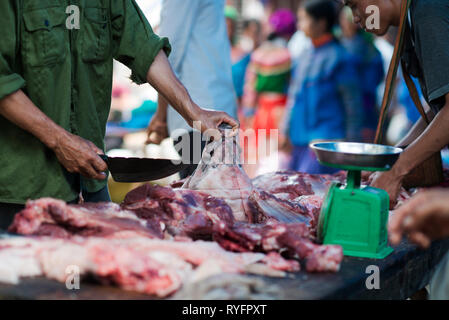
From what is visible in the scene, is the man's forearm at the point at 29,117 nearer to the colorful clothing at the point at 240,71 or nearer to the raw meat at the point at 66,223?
the raw meat at the point at 66,223

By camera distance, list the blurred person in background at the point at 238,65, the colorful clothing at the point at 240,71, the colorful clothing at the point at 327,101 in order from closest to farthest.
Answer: the colorful clothing at the point at 327,101, the blurred person in background at the point at 238,65, the colorful clothing at the point at 240,71

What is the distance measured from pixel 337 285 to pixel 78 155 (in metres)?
1.42

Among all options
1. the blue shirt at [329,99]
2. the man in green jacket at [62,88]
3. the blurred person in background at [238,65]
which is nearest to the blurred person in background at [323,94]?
the blue shirt at [329,99]

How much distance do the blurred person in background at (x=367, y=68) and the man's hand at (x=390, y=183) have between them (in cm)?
433

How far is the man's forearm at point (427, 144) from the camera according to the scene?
3.19 m

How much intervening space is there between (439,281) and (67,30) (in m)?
2.23

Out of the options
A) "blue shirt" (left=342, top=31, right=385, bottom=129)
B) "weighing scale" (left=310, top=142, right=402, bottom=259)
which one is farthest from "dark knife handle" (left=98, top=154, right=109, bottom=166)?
"blue shirt" (left=342, top=31, right=385, bottom=129)

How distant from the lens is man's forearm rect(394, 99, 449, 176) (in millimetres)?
3188

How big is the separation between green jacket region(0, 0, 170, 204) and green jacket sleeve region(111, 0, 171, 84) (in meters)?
0.01

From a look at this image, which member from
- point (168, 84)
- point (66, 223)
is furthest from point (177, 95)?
point (66, 223)

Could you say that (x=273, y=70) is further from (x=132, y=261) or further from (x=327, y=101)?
(x=132, y=261)

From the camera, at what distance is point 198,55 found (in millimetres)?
4734

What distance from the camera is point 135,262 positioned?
2145 millimetres

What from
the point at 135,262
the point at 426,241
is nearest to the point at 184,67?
the point at 135,262
